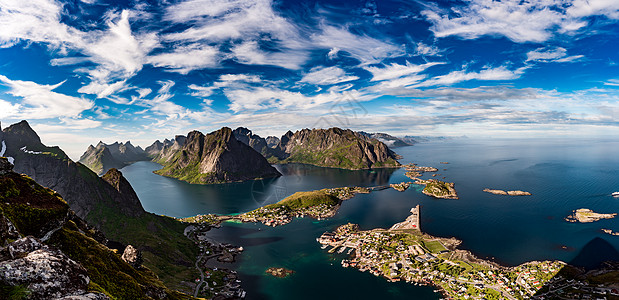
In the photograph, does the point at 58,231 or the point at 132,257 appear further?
the point at 132,257

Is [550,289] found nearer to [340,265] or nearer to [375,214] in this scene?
[340,265]

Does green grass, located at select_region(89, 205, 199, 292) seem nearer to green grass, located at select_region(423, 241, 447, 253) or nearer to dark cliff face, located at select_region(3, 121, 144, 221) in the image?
dark cliff face, located at select_region(3, 121, 144, 221)

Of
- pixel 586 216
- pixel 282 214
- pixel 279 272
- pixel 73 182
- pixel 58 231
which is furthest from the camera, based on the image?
pixel 282 214

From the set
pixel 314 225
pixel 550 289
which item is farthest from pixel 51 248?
pixel 314 225

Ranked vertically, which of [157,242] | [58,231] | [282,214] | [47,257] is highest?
[47,257]

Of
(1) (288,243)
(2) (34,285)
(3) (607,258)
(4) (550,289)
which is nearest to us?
(2) (34,285)

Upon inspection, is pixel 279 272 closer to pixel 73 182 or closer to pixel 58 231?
pixel 58 231

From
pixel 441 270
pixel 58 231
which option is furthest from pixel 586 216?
pixel 58 231
